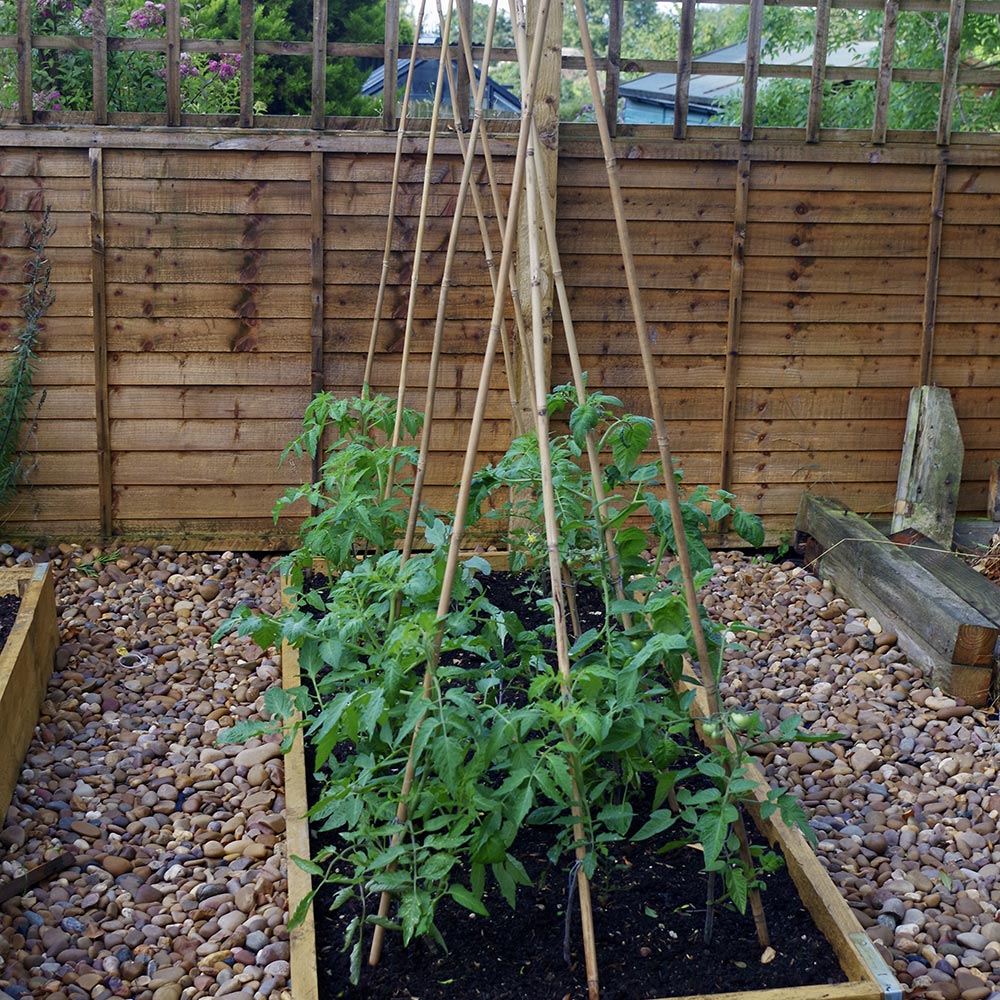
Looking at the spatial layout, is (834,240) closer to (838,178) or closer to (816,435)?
(838,178)

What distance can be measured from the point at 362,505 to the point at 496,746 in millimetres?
1225

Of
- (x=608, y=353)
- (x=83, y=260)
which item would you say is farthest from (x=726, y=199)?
(x=83, y=260)

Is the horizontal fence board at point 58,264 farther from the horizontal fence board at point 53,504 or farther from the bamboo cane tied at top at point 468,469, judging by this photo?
the bamboo cane tied at top at point 468,469

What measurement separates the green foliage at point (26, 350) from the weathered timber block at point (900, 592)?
3347 millimetres

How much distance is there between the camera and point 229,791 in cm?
321

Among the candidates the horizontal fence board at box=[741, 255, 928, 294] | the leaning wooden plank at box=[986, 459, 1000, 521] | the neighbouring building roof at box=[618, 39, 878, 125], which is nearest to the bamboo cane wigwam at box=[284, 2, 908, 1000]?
the horizontal fence board at box=[741, 255, 928, 294]

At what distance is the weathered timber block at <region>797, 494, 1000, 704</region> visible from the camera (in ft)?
12.3

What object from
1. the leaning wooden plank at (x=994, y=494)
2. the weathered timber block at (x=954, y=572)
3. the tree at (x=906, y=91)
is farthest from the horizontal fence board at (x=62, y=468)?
the tree at (x=906, y=91)

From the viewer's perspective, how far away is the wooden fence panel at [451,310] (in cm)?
470

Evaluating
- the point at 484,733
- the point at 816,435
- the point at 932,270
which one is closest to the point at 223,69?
the point at 816,435

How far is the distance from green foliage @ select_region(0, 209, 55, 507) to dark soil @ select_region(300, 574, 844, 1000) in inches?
114

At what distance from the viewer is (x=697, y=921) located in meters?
2.34

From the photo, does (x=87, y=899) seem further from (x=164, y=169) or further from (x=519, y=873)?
(x=164, y=169)

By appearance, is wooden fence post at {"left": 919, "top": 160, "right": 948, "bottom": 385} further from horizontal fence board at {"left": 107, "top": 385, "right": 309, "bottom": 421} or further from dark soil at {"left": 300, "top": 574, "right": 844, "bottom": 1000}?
dark soil at {"left": 300, "top": 574, "right": 844, "bottom": 1000}
